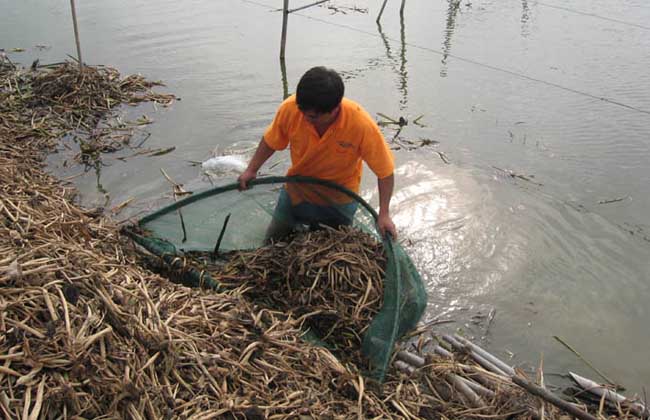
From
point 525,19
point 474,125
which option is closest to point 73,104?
point 474,125

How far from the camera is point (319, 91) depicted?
8.21ft

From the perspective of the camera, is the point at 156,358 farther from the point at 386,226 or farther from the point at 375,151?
the point at 375,151

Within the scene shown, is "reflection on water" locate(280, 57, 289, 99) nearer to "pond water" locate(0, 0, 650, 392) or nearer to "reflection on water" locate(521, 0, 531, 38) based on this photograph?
"pond water" locate(0, 0, 650, 392)

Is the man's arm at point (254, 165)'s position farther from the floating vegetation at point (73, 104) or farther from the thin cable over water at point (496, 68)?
the thin cable over water at point (496, 68)

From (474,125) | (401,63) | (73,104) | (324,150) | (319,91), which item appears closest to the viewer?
(319,91)

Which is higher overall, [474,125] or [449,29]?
[449,29]

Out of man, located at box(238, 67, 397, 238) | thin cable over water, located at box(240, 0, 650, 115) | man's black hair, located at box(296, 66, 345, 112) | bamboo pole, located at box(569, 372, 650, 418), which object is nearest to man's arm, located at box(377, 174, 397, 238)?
man, located at box(238, 67, 397, 238)

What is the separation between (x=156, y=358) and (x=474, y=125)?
5178 mm

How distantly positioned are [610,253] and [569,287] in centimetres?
63

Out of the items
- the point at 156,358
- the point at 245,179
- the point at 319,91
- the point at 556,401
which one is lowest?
the point at 556,401

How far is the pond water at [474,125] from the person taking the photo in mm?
3746

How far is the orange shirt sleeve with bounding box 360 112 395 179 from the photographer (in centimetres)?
282

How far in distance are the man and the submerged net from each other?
0.01 metres

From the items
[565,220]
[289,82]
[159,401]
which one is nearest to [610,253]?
[565,220]
